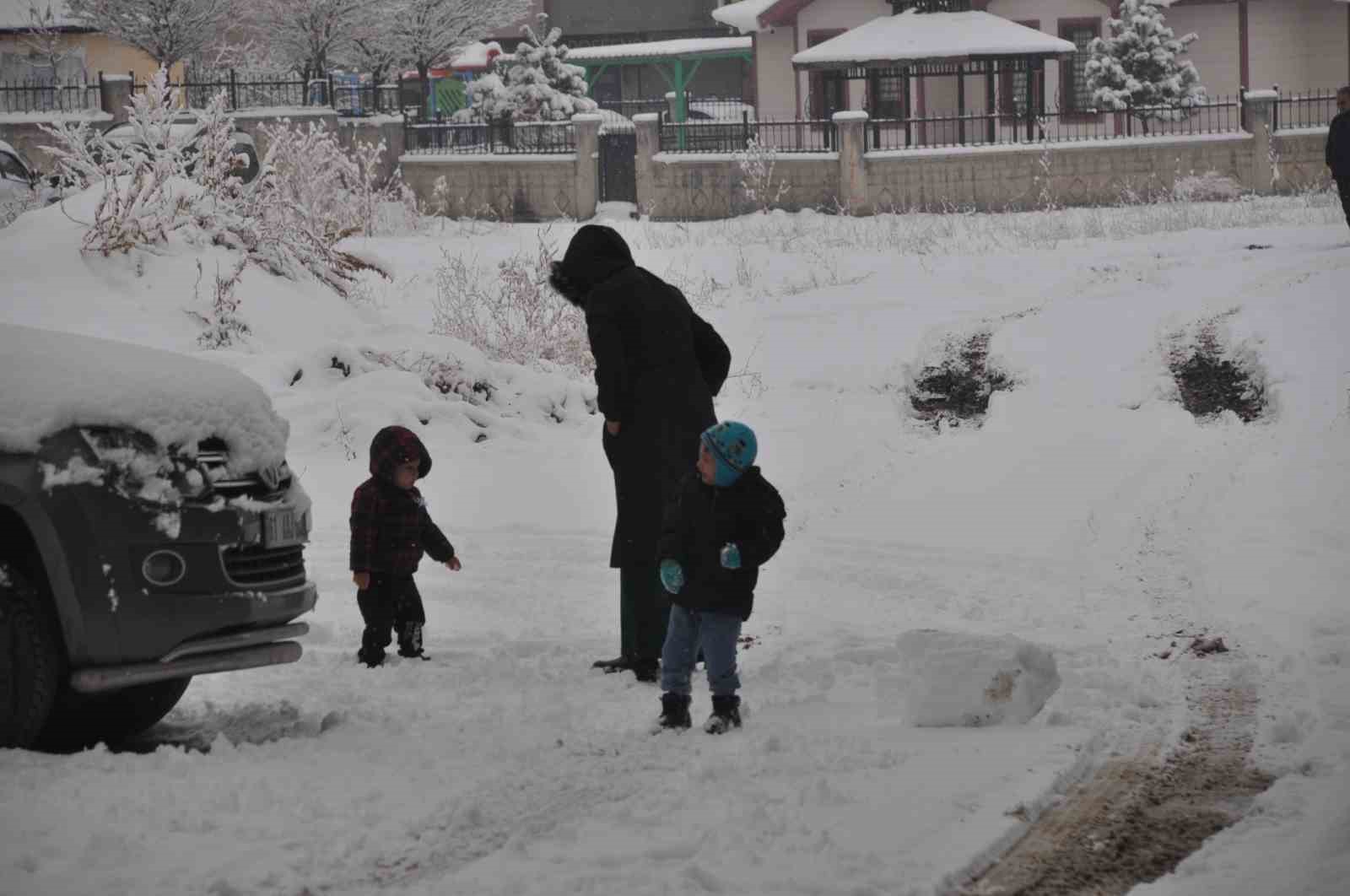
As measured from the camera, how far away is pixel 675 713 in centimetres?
670

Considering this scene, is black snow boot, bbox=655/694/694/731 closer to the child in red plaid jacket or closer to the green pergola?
the child in red plaid jacket

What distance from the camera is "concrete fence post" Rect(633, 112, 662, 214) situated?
35344 mm

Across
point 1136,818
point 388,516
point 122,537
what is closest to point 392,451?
point 388,516

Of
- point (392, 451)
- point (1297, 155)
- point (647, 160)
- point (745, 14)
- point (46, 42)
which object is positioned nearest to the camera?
point (392, 451)

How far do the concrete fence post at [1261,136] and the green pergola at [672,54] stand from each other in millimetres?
18068

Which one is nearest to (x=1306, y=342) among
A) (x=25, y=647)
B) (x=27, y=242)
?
(x=27, y=242)

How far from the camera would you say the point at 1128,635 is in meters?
8.22

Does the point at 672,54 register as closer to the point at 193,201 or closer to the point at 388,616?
the point at 193,201

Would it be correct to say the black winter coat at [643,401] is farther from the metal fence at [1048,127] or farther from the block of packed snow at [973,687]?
the metal fence at [1048,127]

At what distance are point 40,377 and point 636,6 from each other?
52.2 metres

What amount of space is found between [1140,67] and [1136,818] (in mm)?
36993

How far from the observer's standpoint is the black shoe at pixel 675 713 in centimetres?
668

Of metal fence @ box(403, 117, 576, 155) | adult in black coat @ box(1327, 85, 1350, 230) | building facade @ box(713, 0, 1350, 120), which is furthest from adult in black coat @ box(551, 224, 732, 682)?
building facade @ box(713, 0, 1350, 120)

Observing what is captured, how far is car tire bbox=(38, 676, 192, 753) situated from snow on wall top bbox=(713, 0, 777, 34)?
124 ft
